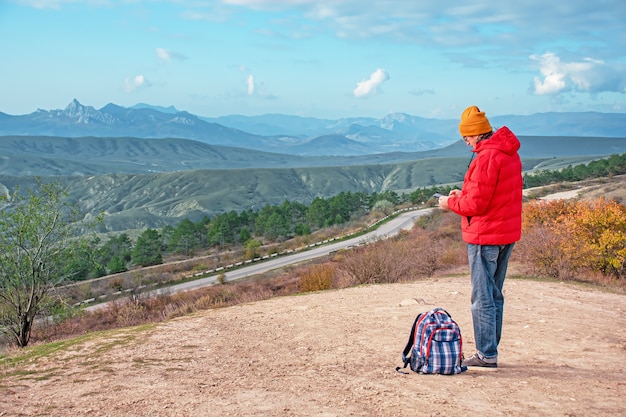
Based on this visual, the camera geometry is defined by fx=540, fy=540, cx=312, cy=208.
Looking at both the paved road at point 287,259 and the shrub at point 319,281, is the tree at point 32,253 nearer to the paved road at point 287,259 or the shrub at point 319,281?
the shrub at point 319,281

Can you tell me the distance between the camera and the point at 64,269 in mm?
14672

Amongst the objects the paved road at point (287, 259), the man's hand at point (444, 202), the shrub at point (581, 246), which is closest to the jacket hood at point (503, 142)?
the man's hand at point (444, 202)

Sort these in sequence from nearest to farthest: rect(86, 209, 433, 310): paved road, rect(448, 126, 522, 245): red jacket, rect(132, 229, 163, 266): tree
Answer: rect(448, 126, 522, 245): red jacket < rect(86, 209, 433, 310): paved road < rect(132, 229, 163, 266): tree

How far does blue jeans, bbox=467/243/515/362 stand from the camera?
5.33m

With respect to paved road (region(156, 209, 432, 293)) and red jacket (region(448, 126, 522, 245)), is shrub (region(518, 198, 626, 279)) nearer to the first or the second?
red jacket (region(448, 126, 522, 245))

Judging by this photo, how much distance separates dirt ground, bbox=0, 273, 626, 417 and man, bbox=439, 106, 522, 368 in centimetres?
72

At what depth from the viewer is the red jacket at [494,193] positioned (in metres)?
5.11

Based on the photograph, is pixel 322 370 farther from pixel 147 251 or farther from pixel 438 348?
pixel 147 251

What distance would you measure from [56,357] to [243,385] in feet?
10.3

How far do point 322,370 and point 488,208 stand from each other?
8.42ft

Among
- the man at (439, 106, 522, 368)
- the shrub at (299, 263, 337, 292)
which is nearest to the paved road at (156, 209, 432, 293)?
the shrub at (299, 263, 337, 292)

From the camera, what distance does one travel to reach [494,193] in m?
5.15

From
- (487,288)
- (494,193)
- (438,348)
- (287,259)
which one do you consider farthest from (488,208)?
(287,259)

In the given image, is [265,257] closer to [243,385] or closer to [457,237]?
[457,237]
